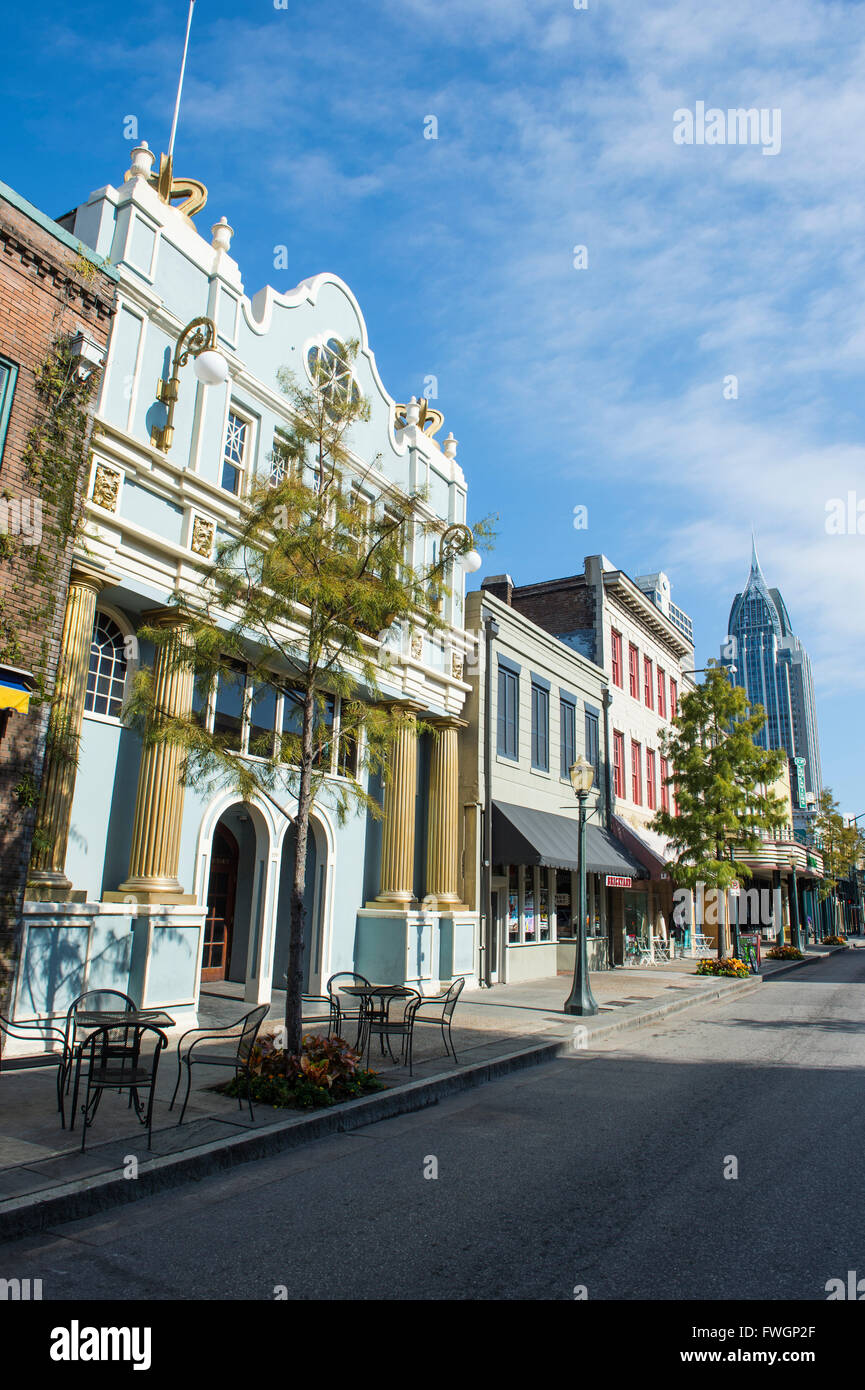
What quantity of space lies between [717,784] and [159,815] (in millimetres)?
17300

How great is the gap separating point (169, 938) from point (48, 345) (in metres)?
7.23

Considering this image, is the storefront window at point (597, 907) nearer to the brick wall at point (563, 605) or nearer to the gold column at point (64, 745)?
the brick wall at point (563, 605)

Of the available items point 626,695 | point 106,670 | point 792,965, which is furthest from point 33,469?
point 792,965

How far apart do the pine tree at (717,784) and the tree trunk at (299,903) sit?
17.6 m

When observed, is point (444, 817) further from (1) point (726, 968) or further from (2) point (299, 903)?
(1) point (726, 968)

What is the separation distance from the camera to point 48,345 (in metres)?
10.1

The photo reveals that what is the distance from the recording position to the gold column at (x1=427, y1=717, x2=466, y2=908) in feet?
59.2

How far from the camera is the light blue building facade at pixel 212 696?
35.9ft

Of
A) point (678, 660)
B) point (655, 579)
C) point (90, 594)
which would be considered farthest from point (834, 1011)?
point (655, 579)

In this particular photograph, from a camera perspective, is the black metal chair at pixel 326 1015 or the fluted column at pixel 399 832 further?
the fluted column at pixel 399 832

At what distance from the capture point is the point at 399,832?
1728 centimetres

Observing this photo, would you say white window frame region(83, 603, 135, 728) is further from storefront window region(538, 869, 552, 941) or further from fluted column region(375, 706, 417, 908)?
Answer: storefront window region(538, 869, 552, 941)

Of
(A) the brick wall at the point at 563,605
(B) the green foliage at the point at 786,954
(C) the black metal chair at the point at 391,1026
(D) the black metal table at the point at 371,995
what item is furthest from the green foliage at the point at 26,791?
(B) the green foliage at the point at 786,954
